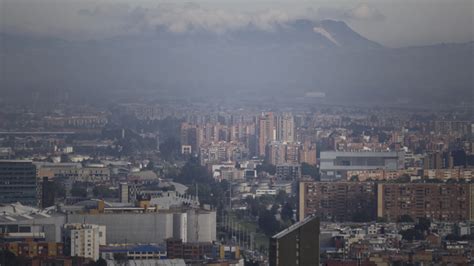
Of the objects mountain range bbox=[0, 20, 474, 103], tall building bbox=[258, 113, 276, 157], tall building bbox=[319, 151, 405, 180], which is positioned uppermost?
mountain range bbox=[0, 20, 474, 103]

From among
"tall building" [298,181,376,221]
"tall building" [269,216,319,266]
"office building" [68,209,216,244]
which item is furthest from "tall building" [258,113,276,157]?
"tall building" [269,216,319,266]

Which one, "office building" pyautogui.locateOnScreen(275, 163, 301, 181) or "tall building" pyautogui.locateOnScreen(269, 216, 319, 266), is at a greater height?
"tall building" pyautogui.locateOnScreen(269, 216, 319, 266)

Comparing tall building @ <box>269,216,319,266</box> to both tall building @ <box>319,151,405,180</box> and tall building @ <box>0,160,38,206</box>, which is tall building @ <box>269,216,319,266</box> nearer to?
tall building @ <box>0,160,38,206</box>

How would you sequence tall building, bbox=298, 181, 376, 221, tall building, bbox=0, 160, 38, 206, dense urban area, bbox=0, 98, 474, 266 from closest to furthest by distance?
dense urban area, bbox=0, 98, 474, 266, tall building, bbox=298, 181, 376, 221, tall building, bbox=0, 160, 38, 206

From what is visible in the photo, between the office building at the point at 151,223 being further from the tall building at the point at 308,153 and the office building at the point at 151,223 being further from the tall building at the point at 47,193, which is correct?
the tall building at the point at 308,153

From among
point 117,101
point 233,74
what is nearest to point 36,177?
point 117,101

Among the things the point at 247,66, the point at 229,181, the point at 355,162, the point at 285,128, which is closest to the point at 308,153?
the point at 355,162

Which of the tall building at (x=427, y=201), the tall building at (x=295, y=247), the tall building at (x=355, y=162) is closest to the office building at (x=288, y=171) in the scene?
the tall building at (x=355, y=162)

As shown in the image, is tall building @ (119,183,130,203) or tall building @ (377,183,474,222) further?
tall building @ (119,183,130,203)
